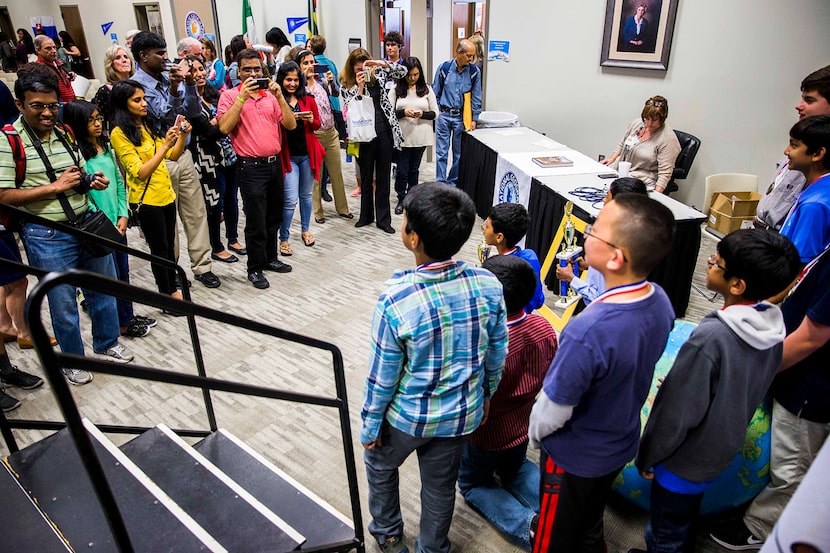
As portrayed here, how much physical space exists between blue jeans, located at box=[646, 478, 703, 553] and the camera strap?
2913mm

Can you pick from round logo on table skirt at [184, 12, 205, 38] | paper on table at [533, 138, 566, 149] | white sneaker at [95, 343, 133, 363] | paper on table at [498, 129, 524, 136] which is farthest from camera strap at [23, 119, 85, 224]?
round logo on table skirt at [184, 12, 205, 38]

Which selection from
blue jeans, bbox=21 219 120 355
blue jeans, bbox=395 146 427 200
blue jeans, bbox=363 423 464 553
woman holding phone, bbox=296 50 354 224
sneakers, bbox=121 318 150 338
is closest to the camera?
blue jeans, bbox=363 423 464 553

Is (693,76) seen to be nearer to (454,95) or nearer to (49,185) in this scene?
(454,95)

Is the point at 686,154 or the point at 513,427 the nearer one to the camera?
the point at 513,427

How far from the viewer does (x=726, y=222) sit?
4.04 metres

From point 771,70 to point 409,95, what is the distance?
329 centimetres

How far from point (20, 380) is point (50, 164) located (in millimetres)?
1265

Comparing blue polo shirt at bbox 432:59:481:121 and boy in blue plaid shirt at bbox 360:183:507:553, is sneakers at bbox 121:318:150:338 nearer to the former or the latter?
boy in blue plaid shirt at bbox 360:183:507:553

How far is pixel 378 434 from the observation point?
161 cm

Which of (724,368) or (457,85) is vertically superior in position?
(457,85)

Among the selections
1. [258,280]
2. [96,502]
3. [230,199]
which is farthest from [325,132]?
A: [96,502]

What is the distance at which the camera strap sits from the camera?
247 cm

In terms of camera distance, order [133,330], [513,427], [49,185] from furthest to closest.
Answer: [133,330] → [49,185] → [513,427]

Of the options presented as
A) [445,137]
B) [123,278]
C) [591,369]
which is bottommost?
[123,278]
